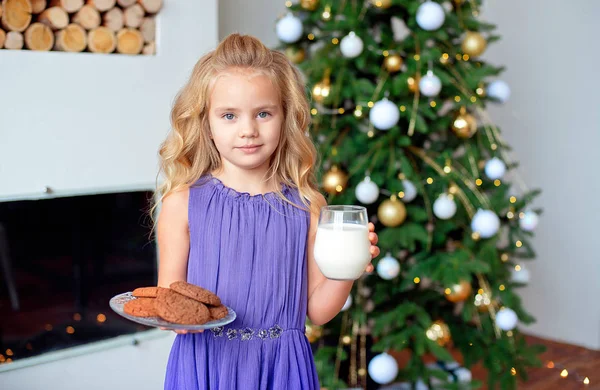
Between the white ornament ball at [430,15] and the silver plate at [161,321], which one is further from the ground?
the white ornament ball at [430,15]

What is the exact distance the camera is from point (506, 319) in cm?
266

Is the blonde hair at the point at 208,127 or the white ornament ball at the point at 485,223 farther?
the white ornament ball at the point at 485,223

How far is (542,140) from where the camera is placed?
4.13m

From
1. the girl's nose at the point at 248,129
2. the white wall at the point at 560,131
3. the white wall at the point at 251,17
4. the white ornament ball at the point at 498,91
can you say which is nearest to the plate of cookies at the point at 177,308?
the girl's nose at the point at 248,129

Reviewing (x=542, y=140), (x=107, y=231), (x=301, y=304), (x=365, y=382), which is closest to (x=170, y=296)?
(x=301, y=304)

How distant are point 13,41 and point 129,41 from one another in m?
0.42

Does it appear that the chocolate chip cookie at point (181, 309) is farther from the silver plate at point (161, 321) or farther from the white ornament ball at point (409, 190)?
the white ornament ball at point (409, 190)

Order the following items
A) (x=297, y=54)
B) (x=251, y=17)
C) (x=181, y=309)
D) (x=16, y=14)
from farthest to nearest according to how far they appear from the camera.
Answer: (x=251, y=17) < (x=297, y=54) < (x=16, y=14) < (x=181, y=309)

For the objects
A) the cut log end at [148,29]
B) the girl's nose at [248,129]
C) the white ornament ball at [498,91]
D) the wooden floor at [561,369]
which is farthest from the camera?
the wooden floor at [561,369]

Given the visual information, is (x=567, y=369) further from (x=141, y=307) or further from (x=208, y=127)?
(x=141, y=307)

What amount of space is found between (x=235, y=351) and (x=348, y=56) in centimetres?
144

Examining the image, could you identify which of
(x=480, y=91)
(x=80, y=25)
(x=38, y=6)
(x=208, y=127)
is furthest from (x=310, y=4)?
(x=208, y=127)

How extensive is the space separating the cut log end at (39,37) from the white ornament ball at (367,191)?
1.19 meters

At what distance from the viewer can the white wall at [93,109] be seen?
2.33m
